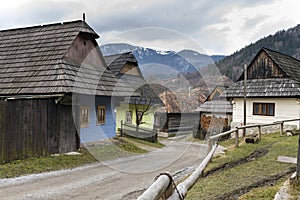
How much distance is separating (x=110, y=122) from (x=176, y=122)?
50.6 ft

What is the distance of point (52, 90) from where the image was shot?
30.6 ft

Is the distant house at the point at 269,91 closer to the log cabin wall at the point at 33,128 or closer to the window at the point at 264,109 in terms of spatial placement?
the window at the point at 264,109

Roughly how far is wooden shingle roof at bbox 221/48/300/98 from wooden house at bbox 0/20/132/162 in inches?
345

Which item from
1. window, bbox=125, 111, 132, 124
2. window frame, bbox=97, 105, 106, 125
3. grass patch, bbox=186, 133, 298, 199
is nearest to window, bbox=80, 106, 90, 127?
window frame, bbox=97, 105, 106, 125

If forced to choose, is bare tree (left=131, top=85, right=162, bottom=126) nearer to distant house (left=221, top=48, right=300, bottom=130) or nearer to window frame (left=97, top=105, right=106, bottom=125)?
distant house (left=221, top=48, right=300, bottom=130)

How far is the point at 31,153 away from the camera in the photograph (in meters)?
8.59

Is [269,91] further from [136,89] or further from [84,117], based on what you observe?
[84,117]

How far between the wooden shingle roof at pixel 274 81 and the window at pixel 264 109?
0.82 m

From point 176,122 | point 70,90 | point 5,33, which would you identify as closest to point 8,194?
point 70,90

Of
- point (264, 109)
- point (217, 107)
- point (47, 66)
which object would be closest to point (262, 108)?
point (264, 109)

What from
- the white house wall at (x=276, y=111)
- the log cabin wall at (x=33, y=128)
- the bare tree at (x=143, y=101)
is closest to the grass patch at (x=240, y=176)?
the log cabin wall at (x=33, y=128)

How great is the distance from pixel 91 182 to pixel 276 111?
13805 mm

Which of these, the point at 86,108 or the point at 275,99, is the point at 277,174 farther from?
the point at 275,99

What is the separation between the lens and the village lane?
5785 millimetres
